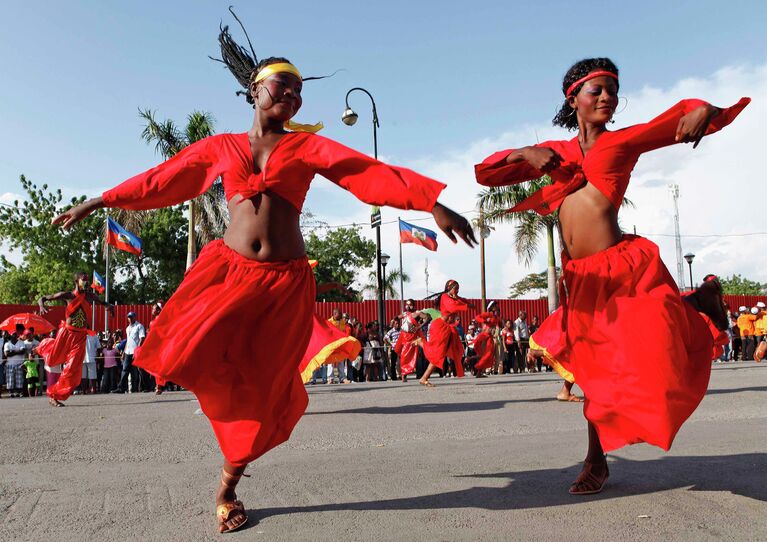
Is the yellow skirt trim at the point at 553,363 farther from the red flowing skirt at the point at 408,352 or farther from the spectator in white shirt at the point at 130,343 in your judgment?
the spectator in white shirt at the point at 130,343

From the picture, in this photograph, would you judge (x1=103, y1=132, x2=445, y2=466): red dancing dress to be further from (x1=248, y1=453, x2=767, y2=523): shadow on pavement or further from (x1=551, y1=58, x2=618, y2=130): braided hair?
(x1=551, y1=58, x2=618, y2=130): braided hair

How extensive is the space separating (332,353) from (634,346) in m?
5.66

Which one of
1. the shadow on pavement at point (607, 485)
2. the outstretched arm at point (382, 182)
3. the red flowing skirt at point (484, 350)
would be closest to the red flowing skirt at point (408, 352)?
the red flowing skirt at point (484, 350)

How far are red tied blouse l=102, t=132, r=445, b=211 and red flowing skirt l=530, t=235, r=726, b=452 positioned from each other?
45.1 inches

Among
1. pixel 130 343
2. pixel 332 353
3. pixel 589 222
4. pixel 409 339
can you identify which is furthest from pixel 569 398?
pixel 130 343

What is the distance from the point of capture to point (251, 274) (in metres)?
3.46

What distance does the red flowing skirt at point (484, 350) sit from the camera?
1575 cm

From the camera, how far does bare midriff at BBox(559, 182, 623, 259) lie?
3.69 metres

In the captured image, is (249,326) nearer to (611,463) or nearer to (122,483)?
(122,483)

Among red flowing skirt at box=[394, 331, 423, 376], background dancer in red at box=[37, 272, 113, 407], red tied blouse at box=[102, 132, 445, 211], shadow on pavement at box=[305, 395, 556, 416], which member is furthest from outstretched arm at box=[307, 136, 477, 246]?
red flowing skirt at box=[394, 331, 423, 376]

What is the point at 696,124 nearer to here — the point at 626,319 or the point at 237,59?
the point at 626,319

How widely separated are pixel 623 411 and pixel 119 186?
3.00 metres

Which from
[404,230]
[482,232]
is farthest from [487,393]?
[482,232]

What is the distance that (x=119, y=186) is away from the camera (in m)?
3.74
